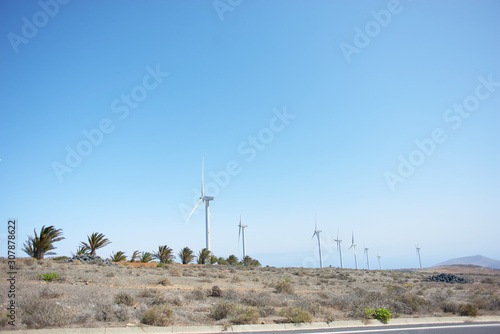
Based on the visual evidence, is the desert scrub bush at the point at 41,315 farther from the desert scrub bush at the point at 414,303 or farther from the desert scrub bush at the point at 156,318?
the desert scrub bush at the point at 414,303

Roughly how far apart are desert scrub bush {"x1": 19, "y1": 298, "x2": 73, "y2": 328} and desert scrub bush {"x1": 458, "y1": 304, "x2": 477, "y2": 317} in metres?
15.8

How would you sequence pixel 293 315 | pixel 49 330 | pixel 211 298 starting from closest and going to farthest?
1. pixel 49 330
2. pixel 293 315
3. pixel 211 298

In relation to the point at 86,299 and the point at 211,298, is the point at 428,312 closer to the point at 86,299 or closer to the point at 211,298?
the point at 211,298

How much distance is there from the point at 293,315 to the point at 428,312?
8.06m

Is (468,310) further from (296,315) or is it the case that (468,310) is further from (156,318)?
(156,318)

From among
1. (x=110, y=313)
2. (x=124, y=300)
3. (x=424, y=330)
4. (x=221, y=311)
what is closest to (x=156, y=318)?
(x=110, y=313)

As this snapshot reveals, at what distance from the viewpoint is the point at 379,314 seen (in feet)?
42.5

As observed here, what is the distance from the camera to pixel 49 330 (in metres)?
8.83

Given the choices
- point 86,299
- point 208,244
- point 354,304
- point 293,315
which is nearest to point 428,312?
point 354,304

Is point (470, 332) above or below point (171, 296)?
below

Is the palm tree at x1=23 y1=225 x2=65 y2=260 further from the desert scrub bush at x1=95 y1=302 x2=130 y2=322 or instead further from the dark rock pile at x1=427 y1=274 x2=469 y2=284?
the dark rock pile at x1=427 y1=274 x2=469 y2=284

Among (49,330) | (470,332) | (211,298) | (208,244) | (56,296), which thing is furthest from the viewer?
(208,244)

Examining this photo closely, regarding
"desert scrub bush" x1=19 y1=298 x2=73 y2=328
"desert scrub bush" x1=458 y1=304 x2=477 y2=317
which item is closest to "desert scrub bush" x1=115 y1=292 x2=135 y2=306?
"desert scrub bush" x1=19 y1=298 x2=73 y2=328

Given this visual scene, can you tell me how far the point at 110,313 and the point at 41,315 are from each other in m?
2.11
